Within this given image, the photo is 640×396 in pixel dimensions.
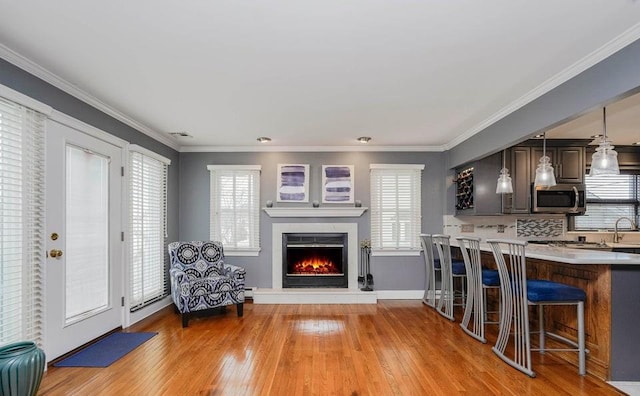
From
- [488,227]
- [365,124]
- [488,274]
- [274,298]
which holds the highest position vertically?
[365,124]

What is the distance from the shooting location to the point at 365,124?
14.7 feet

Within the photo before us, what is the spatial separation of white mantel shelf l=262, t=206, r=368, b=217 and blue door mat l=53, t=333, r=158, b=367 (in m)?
2.43

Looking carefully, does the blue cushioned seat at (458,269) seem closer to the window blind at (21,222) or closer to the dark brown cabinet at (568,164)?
the dark brown cabinet at (568,164)

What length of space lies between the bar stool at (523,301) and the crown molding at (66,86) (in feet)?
13.4

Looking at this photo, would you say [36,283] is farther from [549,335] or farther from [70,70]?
[549,335]

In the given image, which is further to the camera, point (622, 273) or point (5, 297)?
point (622, 273)

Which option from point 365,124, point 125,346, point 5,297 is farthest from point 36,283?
point 365,124

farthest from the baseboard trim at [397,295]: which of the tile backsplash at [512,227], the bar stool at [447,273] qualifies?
the tile backsplash at [512,227]

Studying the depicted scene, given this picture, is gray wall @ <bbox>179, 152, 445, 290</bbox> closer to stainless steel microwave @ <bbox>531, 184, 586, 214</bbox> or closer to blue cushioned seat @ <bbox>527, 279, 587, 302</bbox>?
stainless steel microwave @ <bbox>531, 184, 586, 214</bbox>

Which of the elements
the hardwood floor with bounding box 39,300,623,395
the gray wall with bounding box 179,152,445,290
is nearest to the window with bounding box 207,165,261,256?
the gray wall with bounding box 179,152,445,290

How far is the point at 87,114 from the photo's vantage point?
141 inches

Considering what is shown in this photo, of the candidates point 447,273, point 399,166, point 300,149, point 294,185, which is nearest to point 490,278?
point 447,273

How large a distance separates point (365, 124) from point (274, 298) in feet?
9.56

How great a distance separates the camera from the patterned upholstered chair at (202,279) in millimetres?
4336
